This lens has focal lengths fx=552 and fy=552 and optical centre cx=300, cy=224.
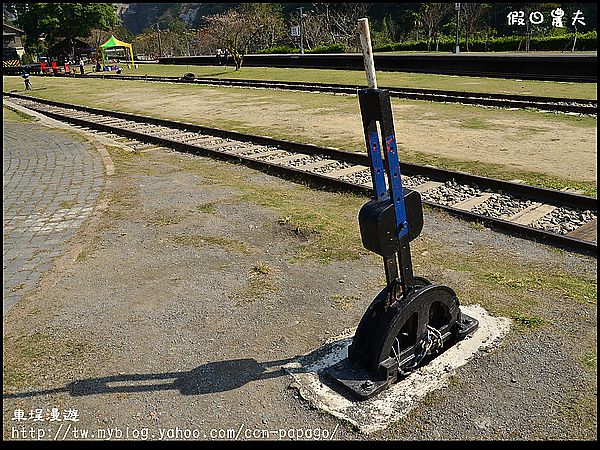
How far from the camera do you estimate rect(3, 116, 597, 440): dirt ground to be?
315 cm

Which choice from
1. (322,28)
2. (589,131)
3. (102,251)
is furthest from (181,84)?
(322,28)

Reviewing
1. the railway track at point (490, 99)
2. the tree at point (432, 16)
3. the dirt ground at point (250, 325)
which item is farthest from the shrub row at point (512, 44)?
the dirt ground at point (250, 325)

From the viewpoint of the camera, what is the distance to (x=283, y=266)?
5.17 meters

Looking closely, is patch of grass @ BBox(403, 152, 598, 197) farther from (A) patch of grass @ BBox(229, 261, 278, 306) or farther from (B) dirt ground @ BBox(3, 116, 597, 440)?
(A) patch of grass @ BBox(229, 261, 278, 306)

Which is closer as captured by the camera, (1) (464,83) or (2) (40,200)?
(2) (40,200)

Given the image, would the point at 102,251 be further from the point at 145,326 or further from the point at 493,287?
the point at 493,287

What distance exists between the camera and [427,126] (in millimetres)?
12188

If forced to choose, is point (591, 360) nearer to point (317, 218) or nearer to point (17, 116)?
point (317, 218)

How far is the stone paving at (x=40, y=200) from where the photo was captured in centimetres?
539

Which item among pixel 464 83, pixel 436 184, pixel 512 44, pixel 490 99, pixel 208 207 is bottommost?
pixel 436 184

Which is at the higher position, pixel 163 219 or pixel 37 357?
pixel 163 219

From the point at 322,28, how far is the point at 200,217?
53782 millimetres

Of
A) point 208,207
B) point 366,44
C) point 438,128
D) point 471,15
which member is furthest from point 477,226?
point 471,15

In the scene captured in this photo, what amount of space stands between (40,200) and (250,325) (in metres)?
4.84
